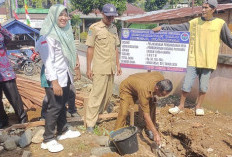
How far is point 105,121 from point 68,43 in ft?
6.21

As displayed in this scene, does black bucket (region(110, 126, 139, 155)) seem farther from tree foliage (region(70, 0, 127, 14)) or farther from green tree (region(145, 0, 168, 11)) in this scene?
green tree (region(145, 0, 168, 11))

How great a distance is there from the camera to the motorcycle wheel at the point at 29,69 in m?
10.8

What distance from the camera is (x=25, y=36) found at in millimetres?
14523

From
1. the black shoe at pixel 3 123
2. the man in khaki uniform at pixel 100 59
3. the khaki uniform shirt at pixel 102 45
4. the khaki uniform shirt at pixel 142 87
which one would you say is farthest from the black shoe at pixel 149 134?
the black shoe at pixel 3 123

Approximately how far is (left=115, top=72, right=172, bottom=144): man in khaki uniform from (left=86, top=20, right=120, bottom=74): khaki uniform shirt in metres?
0.47

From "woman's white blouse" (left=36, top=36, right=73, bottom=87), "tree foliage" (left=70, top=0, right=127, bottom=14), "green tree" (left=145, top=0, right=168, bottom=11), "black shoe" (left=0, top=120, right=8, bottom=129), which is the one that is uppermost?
"green tree" (left=145, top=0, right=168, bottom=11)

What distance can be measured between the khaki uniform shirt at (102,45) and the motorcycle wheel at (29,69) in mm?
7728

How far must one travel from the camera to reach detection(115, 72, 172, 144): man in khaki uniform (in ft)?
10.1

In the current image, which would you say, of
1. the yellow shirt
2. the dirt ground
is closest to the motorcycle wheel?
the dirt ground

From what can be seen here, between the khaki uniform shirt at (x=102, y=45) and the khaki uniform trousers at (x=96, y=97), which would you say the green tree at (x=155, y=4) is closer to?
the khaki uniform shirt at (x=102, y=45)

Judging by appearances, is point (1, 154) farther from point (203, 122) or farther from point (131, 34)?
point (203, 122)

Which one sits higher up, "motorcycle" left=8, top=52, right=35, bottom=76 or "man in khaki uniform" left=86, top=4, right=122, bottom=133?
"man in khaki uniform" left=86, top=4, right=122, bottom=133

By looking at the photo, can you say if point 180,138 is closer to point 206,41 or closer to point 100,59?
point 206,41

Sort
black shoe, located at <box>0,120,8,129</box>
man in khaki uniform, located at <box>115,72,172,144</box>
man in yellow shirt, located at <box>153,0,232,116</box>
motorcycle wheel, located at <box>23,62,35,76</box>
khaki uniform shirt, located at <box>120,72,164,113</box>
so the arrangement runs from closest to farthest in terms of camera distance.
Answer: man in khaki uniform, located at <box>115,72,172,144</box> → khaki uniform shirt, located at <box>120,72,164,113</box> → man in yellow shirt, located at <box>153,0,232,116</box> → black shoe, located at <box>0,120,8,129</box> → motorcycle wheel, located at <box>23,62,35,76</box>
